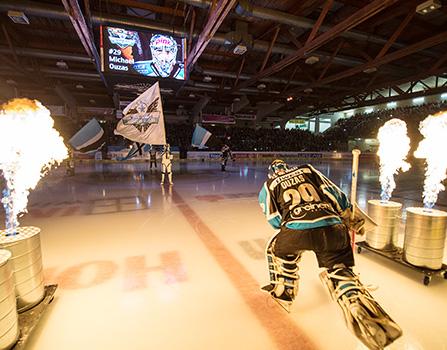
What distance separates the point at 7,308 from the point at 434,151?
4983 mm

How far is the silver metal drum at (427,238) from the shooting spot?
9.25 ft

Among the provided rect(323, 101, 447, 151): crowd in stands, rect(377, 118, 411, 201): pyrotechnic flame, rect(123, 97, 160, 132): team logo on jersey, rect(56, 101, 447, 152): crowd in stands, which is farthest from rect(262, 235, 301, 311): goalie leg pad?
rect(323, 101, 447, 151): crowd in stands

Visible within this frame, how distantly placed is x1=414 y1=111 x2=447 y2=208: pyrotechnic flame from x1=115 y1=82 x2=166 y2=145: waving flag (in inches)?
200

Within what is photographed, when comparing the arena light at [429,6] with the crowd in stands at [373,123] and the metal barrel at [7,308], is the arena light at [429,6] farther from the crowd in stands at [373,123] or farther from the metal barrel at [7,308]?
the crowd in stands at [373,123]

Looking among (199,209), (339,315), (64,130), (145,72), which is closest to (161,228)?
(199,209)

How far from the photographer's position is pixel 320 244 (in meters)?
1.89

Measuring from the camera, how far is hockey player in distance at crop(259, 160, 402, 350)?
1.60m

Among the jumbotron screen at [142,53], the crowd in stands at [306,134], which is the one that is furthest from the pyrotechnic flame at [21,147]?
the crowd in stands at [306,134]

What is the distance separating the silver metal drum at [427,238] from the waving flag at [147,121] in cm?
512

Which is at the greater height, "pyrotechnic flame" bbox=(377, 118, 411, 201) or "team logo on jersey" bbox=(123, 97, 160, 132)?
"team logo on jersey" bbox=(123, 97, 160, 132)

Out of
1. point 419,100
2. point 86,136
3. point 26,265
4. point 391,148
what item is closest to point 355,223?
point 391,148

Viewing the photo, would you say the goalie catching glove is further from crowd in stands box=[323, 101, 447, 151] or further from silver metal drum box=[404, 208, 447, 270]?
crowd in stands box=[323, 101, 447, 151]

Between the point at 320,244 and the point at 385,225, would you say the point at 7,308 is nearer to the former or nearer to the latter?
the point at 320,244

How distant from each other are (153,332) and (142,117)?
5.04m
